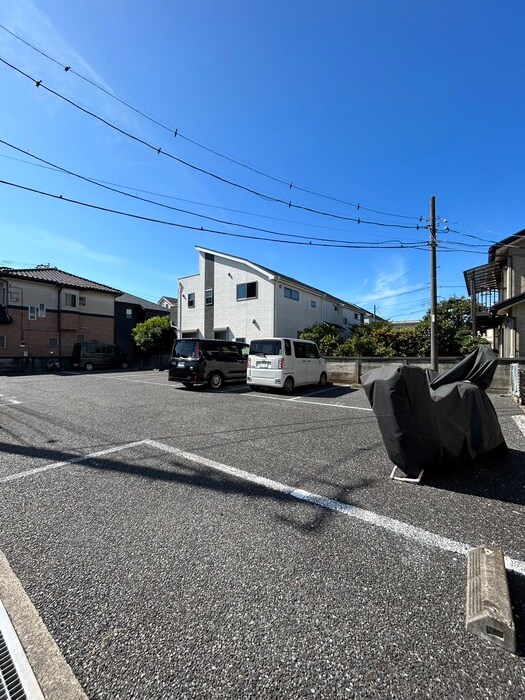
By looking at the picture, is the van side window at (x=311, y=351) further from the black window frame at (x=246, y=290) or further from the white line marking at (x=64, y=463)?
the black window frame at (x=246, y=290)

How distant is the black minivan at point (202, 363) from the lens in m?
10.7

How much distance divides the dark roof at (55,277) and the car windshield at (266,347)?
19.8 meters

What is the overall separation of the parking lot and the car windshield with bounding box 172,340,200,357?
621cm

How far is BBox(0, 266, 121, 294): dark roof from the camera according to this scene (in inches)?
880

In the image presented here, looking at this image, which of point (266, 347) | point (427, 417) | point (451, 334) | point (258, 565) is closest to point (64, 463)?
point (258, 565)

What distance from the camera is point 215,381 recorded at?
11344 mm

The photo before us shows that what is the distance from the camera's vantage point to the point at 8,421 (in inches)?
247

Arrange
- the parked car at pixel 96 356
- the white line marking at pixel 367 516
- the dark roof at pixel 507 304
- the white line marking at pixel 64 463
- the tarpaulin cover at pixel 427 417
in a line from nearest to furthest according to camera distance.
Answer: the white line marking at pixel 367 516 < the tarpaulin cover at pixel 427 417 < the white line marking at pixel 64 463 < the dark roof at pixel 507 304 < the parked car at pixel 96 356

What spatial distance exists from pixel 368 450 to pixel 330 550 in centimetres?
251

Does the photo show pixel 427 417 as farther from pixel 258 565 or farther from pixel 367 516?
pixel 258 565

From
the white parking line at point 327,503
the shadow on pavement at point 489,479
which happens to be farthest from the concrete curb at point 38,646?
the shadow on pavement at point 489,479

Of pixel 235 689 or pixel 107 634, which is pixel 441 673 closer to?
pixel 235 689

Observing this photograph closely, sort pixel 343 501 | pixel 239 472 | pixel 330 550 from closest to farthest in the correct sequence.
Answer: pixel 330 550
pixel 343 501
pixel 239 472

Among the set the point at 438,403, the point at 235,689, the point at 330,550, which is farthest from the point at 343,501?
the point at 235,689
